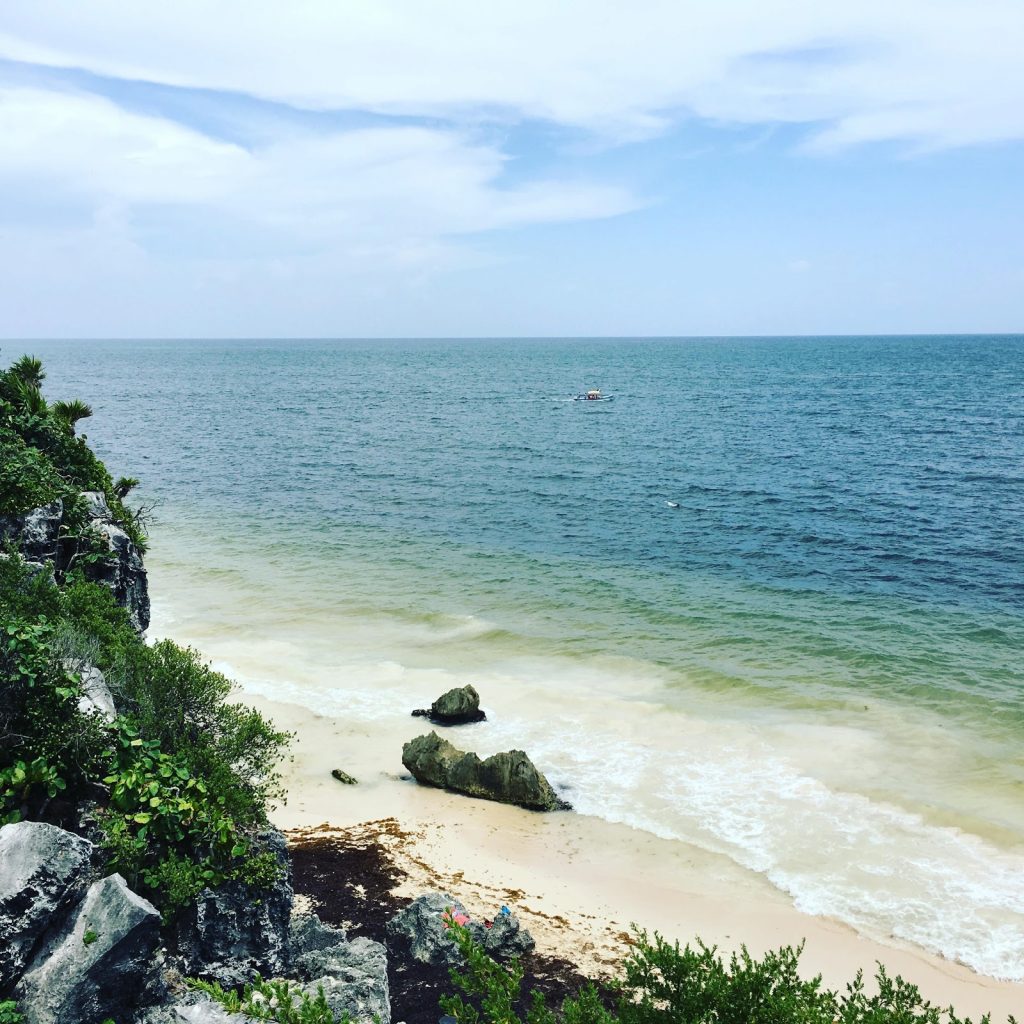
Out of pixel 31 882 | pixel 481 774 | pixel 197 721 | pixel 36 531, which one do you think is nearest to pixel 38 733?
pixel 31 882

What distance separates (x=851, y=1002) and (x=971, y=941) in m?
10.5

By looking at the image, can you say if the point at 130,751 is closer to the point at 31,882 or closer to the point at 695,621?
the point at 31,882

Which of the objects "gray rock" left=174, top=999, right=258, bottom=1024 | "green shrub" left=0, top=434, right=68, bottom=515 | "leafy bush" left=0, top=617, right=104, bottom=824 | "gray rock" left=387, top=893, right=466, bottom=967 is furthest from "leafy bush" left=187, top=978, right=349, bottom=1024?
"green shrub" left=0, top=434, right=68, bottom=515

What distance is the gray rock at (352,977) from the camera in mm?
12914

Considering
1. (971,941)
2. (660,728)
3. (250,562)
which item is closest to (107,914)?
(971,941)

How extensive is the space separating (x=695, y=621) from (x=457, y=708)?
13.7 meters

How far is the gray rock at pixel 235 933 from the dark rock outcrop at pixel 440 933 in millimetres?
3133

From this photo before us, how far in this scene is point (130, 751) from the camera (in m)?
13.1

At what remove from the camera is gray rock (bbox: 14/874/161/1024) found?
10.6 m

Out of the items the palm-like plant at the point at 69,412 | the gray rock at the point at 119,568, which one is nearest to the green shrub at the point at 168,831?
the gray rock at the point at 119,568

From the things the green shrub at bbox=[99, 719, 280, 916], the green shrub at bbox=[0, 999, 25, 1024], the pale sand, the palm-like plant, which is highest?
the palm-like plant

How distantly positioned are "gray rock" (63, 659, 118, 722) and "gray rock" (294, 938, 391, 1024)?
5434 mm

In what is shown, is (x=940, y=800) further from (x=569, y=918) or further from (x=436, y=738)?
(x=436, y=738)

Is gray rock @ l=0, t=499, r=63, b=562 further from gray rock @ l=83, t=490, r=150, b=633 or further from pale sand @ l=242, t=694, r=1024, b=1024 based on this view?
pale sand @ l=242, t=694, r=1024, b=1024
